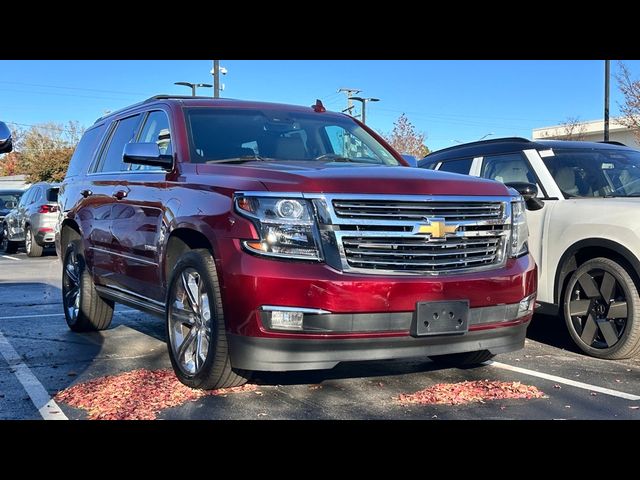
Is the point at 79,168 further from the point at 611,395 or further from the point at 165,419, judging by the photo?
the point at 611,395

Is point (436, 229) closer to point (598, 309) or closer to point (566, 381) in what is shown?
point (566, 381)

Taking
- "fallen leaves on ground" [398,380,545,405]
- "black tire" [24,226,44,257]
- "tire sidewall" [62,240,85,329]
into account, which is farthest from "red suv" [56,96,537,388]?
"black tire" [24,226,44,257]

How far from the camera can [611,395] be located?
4.51 meters

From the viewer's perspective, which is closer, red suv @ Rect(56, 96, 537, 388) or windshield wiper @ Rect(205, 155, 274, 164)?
red suv @ Rect(56, 96, 537, 388)

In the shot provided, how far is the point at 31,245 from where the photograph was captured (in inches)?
632

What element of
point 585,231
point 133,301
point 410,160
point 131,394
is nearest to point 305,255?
point 131,394

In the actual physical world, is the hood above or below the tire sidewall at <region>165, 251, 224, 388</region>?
above

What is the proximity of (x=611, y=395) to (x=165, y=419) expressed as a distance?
2.84 metres

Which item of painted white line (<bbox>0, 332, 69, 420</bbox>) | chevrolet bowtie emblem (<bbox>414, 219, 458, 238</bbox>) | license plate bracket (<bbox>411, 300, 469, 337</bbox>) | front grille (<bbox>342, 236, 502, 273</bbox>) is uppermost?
chevrolet bowtie emblem (<bbox>414, 219, 458, 238</bbox>)

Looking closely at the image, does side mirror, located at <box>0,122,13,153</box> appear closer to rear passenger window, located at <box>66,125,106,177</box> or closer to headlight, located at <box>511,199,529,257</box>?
rear passenger window, located at <box>66,125,106,177</box>

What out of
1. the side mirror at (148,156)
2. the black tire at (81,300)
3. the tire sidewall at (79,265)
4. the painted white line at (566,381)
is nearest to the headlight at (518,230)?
the painted white line at (566,381)

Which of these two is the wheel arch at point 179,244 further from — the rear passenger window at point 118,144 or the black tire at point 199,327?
the rear passenger window at point 118,144

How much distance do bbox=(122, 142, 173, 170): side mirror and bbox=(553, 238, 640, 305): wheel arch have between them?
10.9 ft

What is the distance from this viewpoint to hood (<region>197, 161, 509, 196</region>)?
391 centimetres
